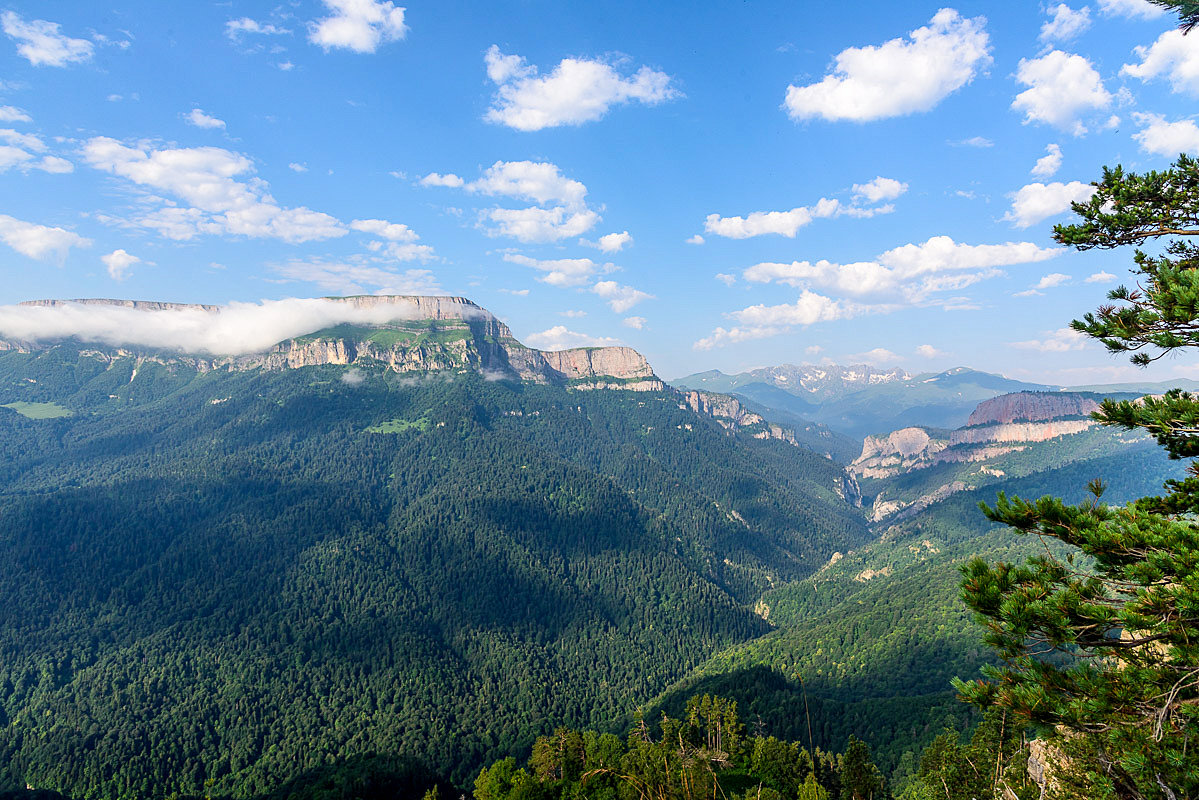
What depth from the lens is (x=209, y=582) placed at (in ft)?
638

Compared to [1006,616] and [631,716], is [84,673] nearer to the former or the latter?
[631,716]

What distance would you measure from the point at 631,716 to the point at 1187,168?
160m

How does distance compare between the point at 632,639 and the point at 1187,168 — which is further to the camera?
the point at 632,639

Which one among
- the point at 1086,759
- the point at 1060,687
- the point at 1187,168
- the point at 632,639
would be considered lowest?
the point at 632,639

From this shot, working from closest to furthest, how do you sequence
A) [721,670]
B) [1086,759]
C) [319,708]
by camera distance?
[1086,759], [319,708], [721,670]

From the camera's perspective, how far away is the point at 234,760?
120062 mm

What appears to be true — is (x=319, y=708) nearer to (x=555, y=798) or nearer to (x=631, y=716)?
(x=631, y=716)

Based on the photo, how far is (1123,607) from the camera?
37.4ft

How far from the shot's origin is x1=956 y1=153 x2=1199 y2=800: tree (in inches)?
416

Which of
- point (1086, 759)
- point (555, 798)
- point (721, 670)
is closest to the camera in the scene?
point (1086, 759)

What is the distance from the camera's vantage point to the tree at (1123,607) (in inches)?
416

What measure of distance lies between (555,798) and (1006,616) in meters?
64.5

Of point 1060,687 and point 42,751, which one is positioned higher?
point 1060,687

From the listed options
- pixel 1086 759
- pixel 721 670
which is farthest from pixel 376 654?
pixel 1086 759
